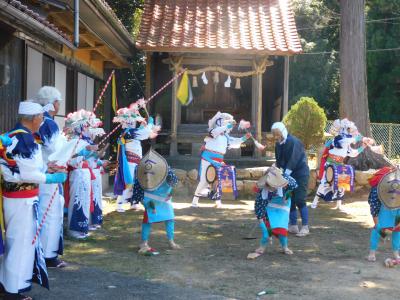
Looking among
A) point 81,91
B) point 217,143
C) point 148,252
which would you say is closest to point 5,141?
point 148,252

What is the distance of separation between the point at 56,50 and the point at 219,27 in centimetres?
611

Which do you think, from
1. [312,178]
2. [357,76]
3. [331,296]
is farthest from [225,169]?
[331,296]

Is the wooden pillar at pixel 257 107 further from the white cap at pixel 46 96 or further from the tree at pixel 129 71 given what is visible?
the white cap at pixel 46 96

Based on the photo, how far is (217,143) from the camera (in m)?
10.6

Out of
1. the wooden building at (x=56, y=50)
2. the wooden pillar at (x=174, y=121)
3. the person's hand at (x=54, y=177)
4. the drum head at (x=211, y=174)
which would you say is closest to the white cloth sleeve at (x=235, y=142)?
the drum head at (x=211, y=174)

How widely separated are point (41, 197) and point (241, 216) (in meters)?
4.87

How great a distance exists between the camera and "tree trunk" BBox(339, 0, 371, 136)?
13.5 metres

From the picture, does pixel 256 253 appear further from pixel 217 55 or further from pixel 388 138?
pixel 388 138

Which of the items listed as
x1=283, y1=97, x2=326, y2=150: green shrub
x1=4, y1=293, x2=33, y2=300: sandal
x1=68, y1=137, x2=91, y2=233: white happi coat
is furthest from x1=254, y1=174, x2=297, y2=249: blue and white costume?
x1=283, y1=97, x2=326, y2=150: green shrub

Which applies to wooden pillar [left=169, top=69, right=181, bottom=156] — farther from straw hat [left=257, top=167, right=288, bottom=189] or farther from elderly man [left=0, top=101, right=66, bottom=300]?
elderly man [left=0, top=101, right=66, bottom=300]

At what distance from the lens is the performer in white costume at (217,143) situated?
34.3 ft

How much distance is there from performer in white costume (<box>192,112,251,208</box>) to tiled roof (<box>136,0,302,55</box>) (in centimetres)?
346

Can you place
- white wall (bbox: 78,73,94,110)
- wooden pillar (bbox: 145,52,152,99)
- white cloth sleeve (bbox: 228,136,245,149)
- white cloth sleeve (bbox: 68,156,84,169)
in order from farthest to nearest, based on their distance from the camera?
wooden pillar (bbox: 145,52,152,99)
white wall (bbox: 78,73,94,110)
white cloth sleeve (bbox: 228,136,245,149)
white cloth sleeve (bbox: 68,156,84,169)

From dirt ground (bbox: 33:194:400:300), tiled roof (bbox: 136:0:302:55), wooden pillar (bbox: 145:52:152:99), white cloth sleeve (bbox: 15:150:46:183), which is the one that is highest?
tiled roof (bbox: 136:0:302:55)
